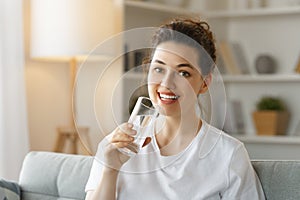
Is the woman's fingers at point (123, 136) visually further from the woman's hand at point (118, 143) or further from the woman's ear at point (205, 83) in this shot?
the woman's ear at point (205, 83)

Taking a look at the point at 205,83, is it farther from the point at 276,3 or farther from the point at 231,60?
the point at 276,3

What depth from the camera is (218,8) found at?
4.20 m

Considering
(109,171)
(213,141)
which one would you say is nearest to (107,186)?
(109,171)

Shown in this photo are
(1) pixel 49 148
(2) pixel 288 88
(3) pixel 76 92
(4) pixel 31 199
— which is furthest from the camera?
(2) pixel 288 88

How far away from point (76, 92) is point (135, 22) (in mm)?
2292

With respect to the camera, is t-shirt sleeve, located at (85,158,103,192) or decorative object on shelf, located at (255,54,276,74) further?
decorative object on shelf, located at (255,54,276,74)

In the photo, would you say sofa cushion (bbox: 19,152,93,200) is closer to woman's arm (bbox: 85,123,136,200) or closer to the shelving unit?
woman's arm (bbox: 85,123,136,200)

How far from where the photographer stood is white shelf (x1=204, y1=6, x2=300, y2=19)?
3752 mm

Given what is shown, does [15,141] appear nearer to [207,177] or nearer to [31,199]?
[31,199]

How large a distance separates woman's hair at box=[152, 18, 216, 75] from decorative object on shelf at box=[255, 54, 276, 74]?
7.38 ft

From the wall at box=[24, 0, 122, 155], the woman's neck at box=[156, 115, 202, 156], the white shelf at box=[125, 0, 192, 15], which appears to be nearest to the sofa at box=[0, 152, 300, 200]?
the woman's neck at box=[156, 115, 202, 156]

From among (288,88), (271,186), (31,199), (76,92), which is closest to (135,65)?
(76,92)

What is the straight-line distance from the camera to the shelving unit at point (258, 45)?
3789 millimetres

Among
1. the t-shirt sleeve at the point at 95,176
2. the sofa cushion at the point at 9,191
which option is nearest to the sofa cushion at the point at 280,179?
the t-shirt sleeve at the point at 95,176
